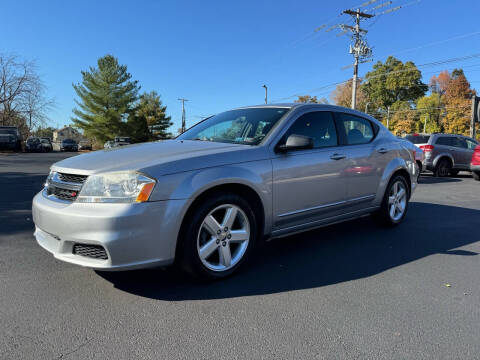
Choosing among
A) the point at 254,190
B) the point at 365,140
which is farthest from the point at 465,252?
the point at 254,190

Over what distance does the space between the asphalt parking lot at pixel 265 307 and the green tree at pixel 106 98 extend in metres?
47.5

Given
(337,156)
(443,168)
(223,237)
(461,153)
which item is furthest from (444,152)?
(223,237)

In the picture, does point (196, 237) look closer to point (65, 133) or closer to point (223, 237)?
point (223, 237)

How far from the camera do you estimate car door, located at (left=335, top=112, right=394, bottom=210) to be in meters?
4.28

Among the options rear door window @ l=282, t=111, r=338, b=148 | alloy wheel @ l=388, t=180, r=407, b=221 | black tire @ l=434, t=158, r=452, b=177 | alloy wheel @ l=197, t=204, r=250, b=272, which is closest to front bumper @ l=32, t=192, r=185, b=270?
alloy wheel @ l=197, t=204, r=250, b=272

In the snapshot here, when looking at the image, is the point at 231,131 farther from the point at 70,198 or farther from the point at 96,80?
the point at 96,80

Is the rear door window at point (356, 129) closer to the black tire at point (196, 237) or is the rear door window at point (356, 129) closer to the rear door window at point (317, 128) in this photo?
the rear door window at point (317, 128)

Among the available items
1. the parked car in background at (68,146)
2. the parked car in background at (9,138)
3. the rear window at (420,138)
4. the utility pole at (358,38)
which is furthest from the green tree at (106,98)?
the rear window at (420,138)

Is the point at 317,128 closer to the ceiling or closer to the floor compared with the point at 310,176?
closer to the ceiling

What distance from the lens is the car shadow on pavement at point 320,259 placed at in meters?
3.07

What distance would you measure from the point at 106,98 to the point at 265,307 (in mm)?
50286

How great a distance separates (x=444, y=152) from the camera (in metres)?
13.4

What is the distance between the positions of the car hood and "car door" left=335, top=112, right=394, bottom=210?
1.38 m

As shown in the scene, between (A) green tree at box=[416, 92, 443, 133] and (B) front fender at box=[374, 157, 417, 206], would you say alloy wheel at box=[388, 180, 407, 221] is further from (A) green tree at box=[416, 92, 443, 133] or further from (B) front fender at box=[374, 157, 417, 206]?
(A) green tree at box=[416, 92, 443, 133]
